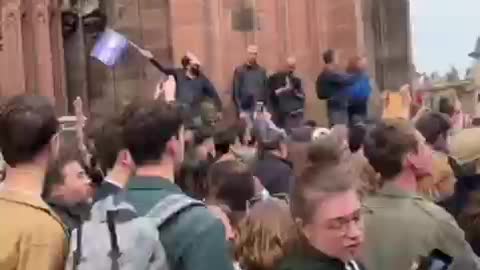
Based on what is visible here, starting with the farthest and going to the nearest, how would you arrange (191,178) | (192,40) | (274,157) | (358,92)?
(192,40) → (358,92) → (274,157) → (191,178)

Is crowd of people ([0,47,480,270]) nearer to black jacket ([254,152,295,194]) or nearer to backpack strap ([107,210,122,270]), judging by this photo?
backpack strap ([107,210,122,270])

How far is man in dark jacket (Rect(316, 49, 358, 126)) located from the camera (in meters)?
16.9

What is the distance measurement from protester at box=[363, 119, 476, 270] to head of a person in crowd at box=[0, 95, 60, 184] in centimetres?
121

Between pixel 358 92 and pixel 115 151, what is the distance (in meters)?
12.2

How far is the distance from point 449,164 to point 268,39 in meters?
12.3

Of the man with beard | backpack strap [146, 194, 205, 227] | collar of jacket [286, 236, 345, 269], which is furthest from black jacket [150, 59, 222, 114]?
collar of jacket [286, 236, 345, 269]

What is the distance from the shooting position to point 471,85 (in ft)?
73.7

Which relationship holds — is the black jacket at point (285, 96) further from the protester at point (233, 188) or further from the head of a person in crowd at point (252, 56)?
the protester at point (233, 188)

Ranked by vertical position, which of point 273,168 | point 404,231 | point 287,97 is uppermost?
point 404,231

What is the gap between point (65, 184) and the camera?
18.3ft

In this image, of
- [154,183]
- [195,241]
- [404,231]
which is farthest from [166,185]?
[404,231]

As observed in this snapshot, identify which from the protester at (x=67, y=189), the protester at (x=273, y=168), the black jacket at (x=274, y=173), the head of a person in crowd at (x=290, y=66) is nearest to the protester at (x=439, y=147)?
the protester at (x=273, y=168)

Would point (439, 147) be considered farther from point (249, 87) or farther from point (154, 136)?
point (249, 87)

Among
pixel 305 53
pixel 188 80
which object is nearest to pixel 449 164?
pixel 188 80
